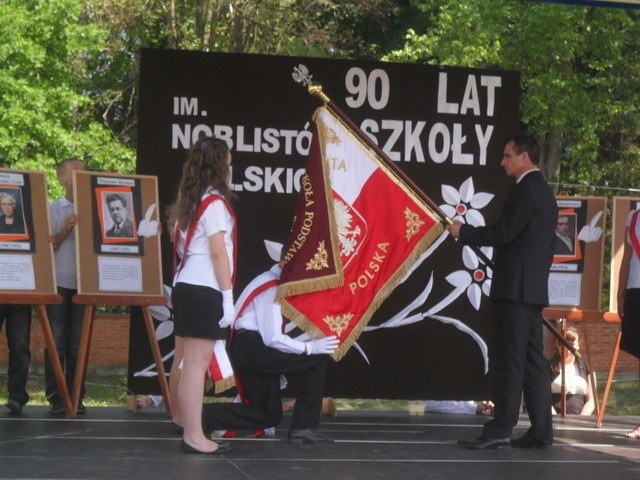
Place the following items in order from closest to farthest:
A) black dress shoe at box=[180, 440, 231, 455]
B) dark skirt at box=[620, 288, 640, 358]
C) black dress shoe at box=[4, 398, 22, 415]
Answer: black dress shoe at box=[180, 440, 231, 455] < dark skirt at box=[620, 288, 640, 358] < black dress shoe at box=[4, 398, 22, 415]

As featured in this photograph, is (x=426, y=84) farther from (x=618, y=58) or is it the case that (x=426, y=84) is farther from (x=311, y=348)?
(x=618, y=58)

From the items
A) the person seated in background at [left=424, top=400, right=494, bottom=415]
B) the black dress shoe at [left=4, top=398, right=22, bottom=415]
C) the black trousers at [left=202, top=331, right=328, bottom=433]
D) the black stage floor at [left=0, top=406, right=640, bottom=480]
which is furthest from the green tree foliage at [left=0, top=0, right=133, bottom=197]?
the black trousers at [left=202, top=331, right=328, bottom=433]

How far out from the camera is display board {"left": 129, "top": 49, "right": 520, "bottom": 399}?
9484mm

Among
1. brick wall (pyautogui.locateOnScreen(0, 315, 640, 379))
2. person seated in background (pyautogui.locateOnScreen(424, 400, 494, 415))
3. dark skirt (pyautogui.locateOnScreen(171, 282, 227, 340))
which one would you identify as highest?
dark skirt (pyautogui.locateOnScreen(171, 282, 227, 340))

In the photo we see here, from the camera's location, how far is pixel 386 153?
962cm

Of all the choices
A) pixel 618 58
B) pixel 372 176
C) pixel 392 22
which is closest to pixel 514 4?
pixel 618 58

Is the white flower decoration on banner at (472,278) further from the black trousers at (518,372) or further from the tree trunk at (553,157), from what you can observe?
the tree trunk at (553,157)

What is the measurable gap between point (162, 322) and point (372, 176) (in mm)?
2103

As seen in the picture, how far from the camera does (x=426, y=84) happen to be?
971 cm

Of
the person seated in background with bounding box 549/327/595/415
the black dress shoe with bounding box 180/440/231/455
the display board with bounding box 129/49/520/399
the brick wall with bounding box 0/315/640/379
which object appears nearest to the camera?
the black dress shoe with bounding box 180/440/231/455

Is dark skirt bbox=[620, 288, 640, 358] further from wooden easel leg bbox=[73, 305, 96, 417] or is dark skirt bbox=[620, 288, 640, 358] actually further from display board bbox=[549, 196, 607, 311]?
wooden easel leg bbox=[73, 305, 96, 417]

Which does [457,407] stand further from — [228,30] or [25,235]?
[228,30]

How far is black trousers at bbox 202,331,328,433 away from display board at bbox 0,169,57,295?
1731 mm

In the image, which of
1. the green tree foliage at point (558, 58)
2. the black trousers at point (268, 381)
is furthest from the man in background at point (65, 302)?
the green tree foliage at point (558, 58)
